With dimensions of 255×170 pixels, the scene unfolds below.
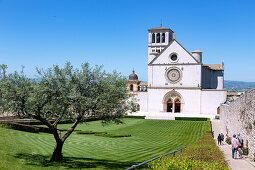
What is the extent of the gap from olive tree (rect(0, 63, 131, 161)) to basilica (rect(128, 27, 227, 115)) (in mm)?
46244

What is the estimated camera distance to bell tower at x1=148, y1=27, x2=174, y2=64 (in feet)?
246

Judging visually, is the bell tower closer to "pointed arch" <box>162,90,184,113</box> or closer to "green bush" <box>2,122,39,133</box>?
"pointed arch" <box>162,90,184,113</box>

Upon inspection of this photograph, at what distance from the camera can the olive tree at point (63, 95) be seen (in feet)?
50.7

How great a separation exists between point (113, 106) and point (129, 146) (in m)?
9.18

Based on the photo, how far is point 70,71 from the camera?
16906 millimetres

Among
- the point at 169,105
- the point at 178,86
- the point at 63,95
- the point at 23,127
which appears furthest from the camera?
the point at 169,105

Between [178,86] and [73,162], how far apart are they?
51.1 meters

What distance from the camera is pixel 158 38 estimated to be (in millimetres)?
76812

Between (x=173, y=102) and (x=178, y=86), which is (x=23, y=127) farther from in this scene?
(x=178, y=86)

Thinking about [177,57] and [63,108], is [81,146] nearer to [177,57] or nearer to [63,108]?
[63,108]

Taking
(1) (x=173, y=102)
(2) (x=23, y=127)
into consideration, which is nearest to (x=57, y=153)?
(2) (x=23, y=127)

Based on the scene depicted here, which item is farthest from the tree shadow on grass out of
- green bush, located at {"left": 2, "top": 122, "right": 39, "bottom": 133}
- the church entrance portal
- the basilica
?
the church entrance portal

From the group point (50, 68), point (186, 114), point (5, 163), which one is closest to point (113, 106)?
point (50, 68)

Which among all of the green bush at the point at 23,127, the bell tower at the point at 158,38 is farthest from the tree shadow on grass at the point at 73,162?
the bell tower at the point at 158,38
